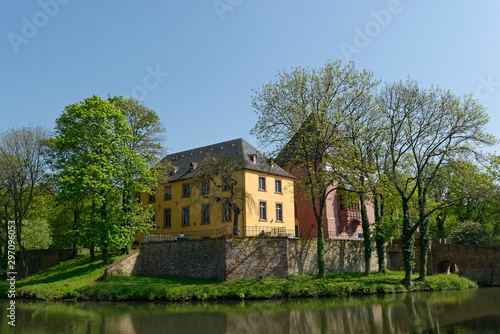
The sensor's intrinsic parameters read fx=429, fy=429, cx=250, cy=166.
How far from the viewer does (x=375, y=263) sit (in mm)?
34500

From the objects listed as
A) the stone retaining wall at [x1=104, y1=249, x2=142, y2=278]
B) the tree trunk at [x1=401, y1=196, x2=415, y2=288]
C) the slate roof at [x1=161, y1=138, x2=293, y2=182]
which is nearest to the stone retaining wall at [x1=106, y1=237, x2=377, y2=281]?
the stone retaining wall at [x1=104, y1=249, x2=142, y2=278]

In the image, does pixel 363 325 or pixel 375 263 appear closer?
pixel 363 325

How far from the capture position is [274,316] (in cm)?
1692

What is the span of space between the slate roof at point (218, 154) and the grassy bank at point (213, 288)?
11.3 m

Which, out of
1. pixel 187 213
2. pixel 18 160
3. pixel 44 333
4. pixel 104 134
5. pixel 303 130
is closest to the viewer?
pixel 44 333

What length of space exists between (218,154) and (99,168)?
12006 millimetres

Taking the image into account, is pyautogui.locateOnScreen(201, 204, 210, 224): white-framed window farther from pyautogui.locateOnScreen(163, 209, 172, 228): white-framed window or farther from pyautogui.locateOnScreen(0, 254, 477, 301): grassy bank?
pyautogui.locateOnScreen(0, 254, 477, 301): grassy bank

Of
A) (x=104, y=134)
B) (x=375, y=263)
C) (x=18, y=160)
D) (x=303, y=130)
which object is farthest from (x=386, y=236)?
(x=18, y=160)

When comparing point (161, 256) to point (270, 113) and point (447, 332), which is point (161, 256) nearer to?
point (270, 113)

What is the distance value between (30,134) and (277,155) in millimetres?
21155

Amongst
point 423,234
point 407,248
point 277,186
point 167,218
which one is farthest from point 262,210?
point 423,234

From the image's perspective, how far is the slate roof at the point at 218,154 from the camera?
120 ft

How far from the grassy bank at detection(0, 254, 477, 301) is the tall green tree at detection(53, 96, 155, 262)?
3.31m

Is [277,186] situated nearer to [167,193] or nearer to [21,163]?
[167,193]
